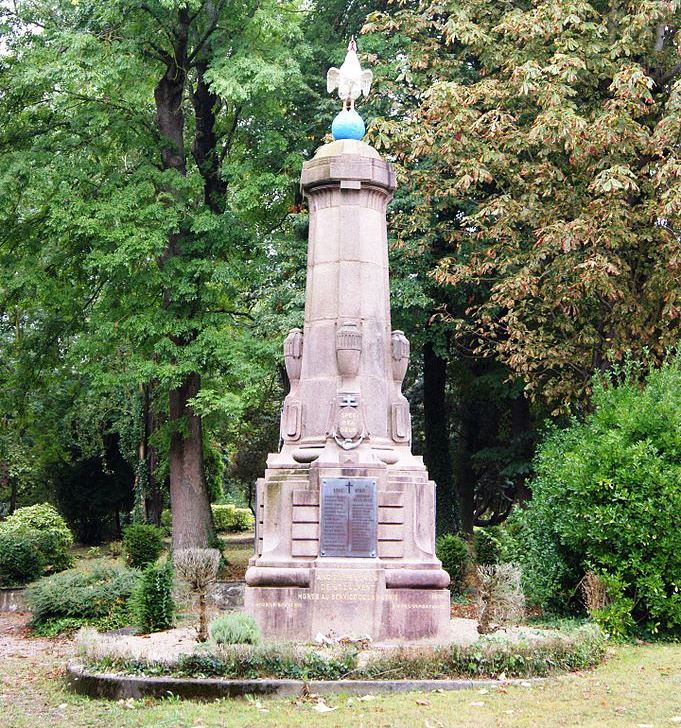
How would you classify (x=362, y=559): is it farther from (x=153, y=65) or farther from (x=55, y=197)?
(x=153, y=65)

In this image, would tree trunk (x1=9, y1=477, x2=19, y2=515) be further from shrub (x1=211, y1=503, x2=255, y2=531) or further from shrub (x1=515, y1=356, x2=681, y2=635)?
shrub (x1=515, y1=356, x2=681, y2=635)

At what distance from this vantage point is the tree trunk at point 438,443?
80.6 ft

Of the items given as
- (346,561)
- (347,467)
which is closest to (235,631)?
(346,561)

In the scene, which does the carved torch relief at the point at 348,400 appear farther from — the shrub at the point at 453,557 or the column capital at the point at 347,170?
the shrub at the point at 453,557

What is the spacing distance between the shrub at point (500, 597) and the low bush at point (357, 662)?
1297 mm

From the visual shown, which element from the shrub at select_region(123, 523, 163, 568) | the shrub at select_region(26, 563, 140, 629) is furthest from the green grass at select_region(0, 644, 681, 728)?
the shrub at select_region(123, 523, 163, 568)

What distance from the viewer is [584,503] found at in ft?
44.1

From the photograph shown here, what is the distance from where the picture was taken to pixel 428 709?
8266 millimetres

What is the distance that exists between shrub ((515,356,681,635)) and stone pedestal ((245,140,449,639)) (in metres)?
2.60

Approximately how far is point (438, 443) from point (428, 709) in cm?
1684

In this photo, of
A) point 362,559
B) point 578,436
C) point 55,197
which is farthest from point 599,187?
point 55,197

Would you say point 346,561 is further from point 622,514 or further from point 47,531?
point 47,531

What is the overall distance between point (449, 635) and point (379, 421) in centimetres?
282

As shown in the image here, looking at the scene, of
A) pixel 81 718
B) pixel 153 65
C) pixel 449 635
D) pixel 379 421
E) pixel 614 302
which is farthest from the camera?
pixel 153 65
